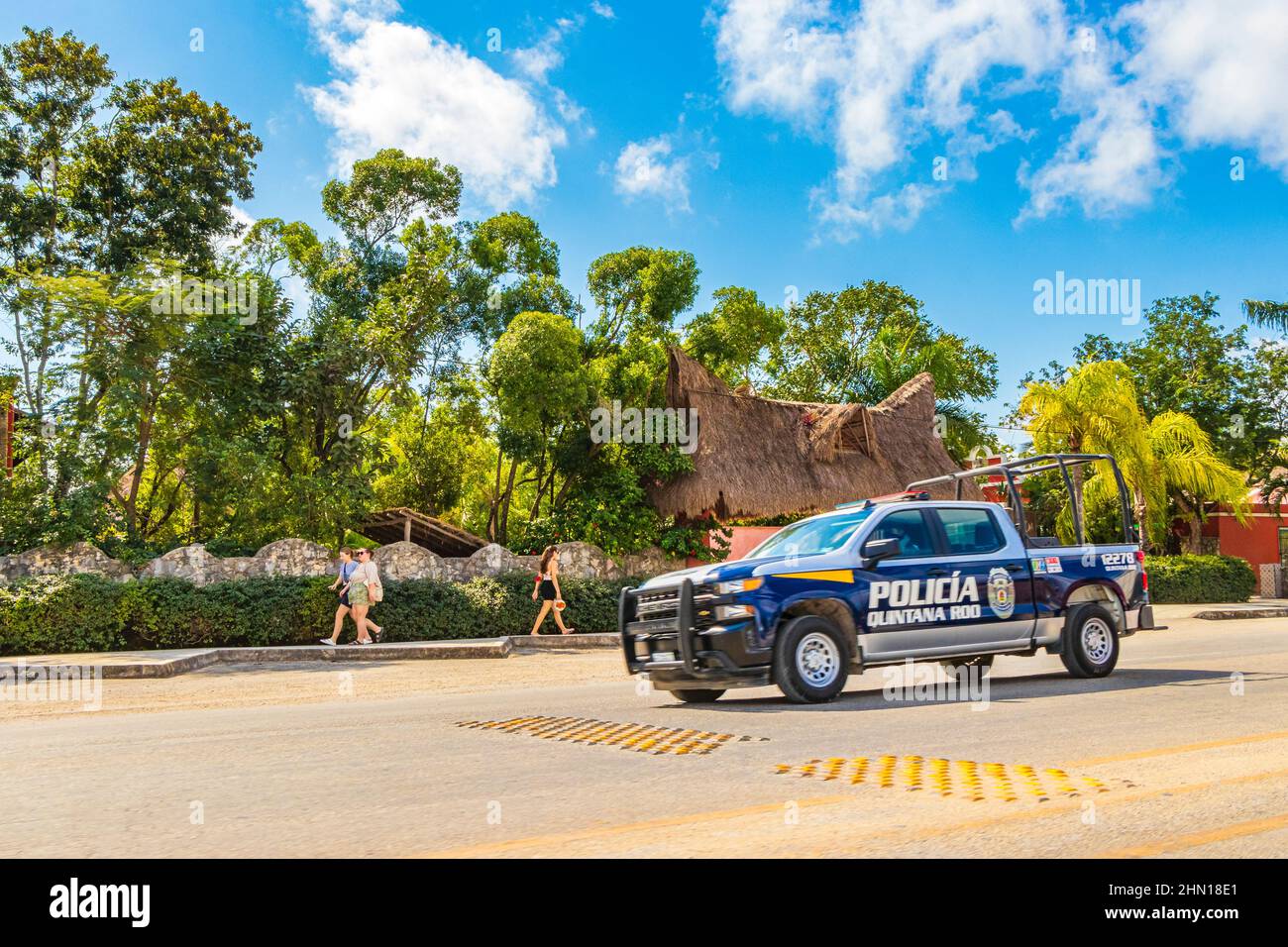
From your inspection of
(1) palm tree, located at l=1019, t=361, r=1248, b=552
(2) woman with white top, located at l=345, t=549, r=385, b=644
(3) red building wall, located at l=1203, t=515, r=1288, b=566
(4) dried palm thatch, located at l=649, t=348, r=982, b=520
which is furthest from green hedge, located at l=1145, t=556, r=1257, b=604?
(2) woman with white top, located at l=345, t=549, r=385, b=644

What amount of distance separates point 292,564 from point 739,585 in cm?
1323

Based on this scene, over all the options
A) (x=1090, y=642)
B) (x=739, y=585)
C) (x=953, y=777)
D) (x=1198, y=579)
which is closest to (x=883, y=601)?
(x=739, y=585)

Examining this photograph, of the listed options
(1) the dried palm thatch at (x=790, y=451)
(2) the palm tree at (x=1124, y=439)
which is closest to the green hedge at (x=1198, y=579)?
(2) the palm tree at (x=1124, y=439)

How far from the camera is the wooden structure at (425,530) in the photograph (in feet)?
78.7

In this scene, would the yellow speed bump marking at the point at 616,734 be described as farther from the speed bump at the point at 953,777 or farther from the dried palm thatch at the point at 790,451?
the dried palm thatch at the point at 790,451

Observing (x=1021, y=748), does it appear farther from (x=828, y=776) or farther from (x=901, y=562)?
(x=901, y=562)

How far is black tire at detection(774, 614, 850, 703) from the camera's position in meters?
8.81

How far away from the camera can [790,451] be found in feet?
85.3

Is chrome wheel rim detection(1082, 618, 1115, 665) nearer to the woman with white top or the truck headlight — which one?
the truck headlight

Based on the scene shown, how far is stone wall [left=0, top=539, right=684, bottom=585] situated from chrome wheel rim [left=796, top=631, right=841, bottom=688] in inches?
500

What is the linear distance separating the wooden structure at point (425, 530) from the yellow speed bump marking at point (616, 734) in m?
15.1

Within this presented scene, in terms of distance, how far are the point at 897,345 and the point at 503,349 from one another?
16.8 metres

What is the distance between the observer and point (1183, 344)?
39.8 meters
